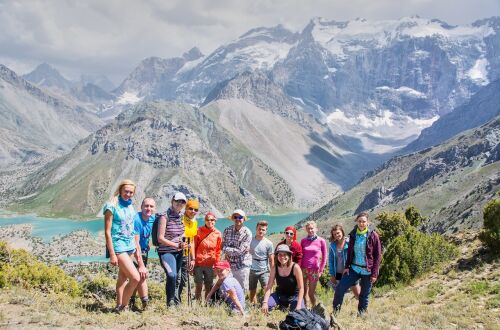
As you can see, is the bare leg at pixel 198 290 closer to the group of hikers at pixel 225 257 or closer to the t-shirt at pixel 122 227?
the group of hikers at pixel 225 257

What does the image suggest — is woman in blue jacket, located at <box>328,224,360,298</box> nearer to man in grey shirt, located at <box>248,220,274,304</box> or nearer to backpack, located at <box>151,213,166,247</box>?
man in grey shirt, located at <box>248,220,274,304</box>

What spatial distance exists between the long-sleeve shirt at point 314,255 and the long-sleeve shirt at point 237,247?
223cm

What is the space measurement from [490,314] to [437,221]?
15682 cm

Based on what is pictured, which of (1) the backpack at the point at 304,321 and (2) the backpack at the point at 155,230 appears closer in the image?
(1) the backpack at the point at 304,321

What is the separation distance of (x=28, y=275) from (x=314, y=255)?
15929 mm

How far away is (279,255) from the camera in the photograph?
15.0 m

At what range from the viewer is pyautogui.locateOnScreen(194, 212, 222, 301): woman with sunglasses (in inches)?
675

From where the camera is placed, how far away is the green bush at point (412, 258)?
1308 inches

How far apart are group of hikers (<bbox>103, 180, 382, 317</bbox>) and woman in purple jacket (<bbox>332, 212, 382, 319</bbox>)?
4 cm

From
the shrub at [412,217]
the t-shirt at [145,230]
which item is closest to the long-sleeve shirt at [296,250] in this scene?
the t-shirt at [145,230]

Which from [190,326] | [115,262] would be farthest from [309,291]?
[115,262]

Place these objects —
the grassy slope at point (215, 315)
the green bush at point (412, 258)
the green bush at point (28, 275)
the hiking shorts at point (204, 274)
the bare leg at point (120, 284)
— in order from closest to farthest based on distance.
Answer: the grassy slope at point (215, 315) < the bare leg at point (120, 284) < the hiking shorts at point (204, 274) < the green bush at point (28, 275) < the green bush at point (412, 258)

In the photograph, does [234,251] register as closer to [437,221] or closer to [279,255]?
[279,255]

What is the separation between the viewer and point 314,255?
1744 cm
